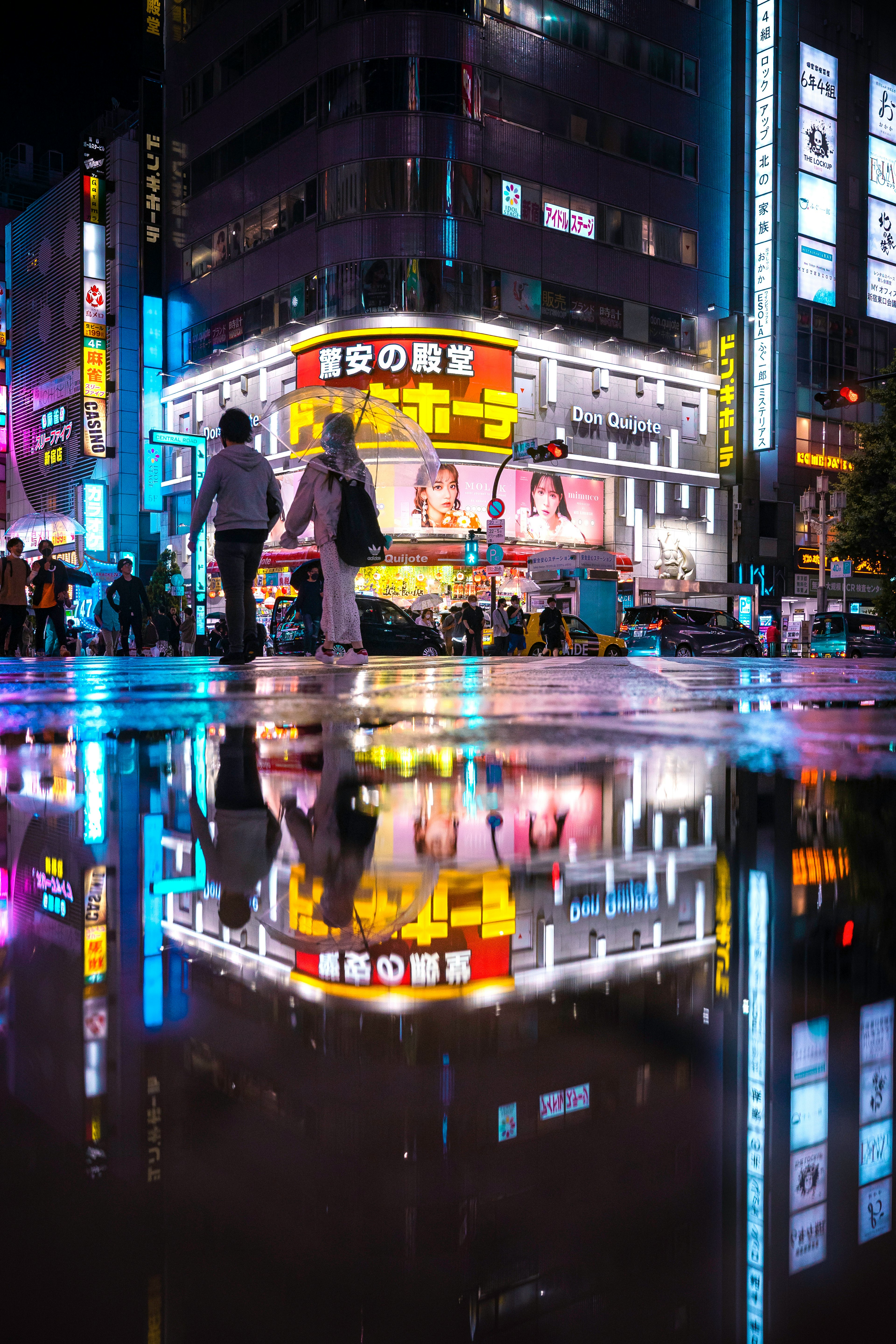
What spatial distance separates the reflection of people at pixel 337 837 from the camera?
1431 mm

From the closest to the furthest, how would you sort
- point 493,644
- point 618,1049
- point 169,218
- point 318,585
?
point 618,1049
point 318,585
point 493,644
point 169,218

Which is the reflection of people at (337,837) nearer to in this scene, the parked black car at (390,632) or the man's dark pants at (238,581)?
the man's dark pants at (238,581)

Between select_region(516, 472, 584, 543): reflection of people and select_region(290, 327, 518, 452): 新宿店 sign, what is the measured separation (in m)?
2.25

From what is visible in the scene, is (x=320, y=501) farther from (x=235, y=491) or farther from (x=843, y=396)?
(x=843, y=396)

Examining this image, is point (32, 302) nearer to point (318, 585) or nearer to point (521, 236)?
point (521, 236)

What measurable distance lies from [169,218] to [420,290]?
17.3 metres

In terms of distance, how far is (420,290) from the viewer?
3622cm

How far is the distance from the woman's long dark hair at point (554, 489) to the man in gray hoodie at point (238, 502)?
95.7 ft

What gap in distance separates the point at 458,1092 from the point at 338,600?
9.87 meters

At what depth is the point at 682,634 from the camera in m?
30.6

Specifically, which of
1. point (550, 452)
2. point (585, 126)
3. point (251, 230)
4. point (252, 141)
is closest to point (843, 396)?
point (550, 452)

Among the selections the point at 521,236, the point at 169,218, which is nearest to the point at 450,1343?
the point at 521,236

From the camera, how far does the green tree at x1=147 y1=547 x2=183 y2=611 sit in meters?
42.2

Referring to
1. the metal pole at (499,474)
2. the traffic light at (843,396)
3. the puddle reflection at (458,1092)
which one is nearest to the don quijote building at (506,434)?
the metal pole at (499,474)
